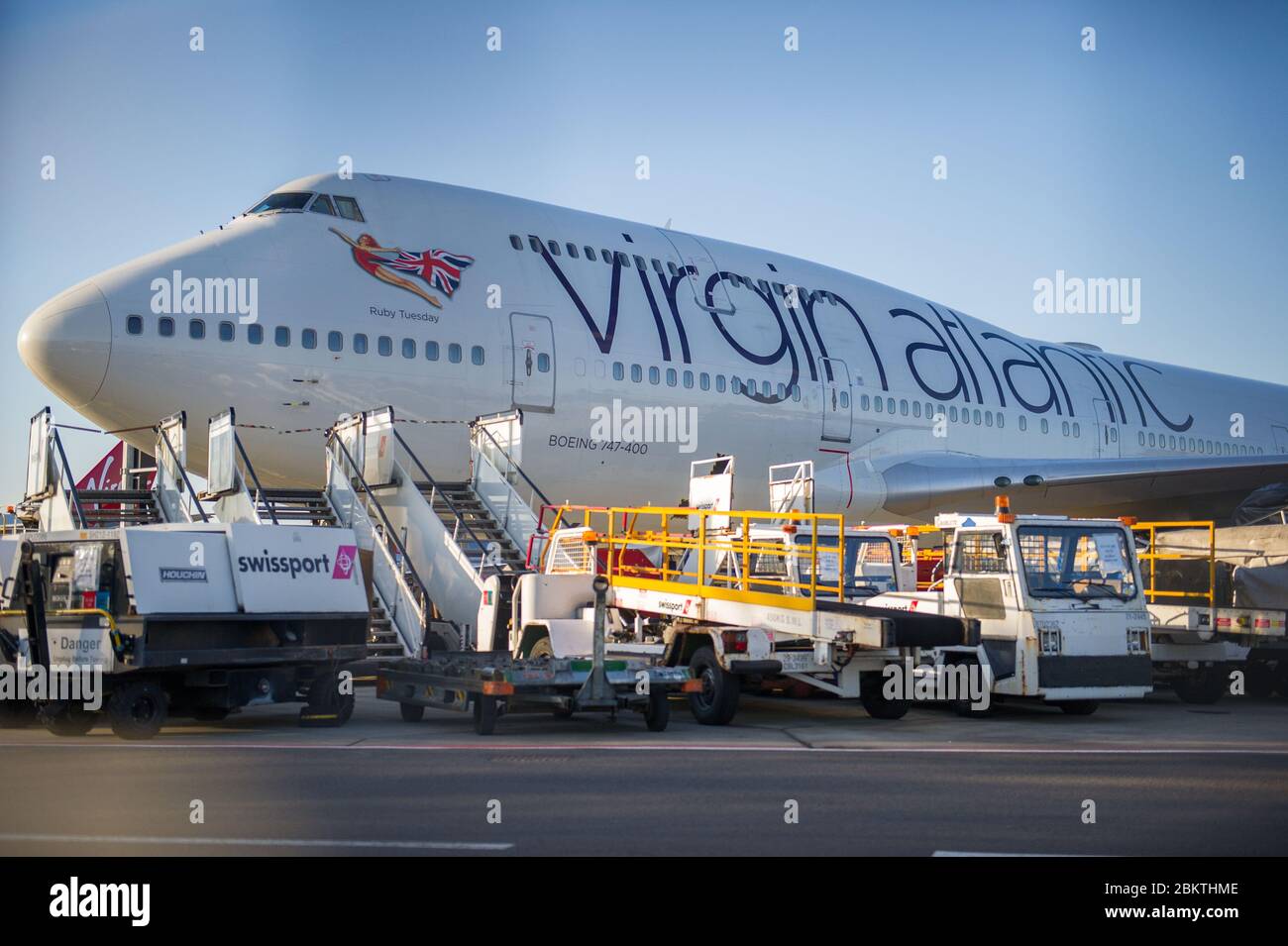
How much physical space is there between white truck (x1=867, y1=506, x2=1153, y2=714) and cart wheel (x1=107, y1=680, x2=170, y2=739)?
586 centimetres

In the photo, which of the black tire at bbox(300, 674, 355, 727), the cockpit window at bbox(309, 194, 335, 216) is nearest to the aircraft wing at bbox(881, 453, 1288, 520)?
the cockpit window at bbox(309, 194, 335, 216)

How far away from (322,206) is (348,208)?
11.7 inches

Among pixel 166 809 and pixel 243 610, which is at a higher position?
pixel 243 610

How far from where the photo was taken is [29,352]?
13547mm

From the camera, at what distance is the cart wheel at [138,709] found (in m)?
8.98

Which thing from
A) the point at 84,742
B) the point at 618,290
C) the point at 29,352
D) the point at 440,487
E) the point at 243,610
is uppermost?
the point at 618,290

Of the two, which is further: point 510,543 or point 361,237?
point 361,237

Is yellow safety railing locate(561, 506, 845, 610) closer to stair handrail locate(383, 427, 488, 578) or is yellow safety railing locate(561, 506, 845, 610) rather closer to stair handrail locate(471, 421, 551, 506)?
stair handrail locate(383, 427, 488, 578)

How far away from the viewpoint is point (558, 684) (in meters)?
9.52

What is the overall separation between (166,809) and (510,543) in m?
8.27

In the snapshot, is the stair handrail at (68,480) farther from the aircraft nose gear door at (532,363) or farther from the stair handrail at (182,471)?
the aircraft nose gear door at (532,363)

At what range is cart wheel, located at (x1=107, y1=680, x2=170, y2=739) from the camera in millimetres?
8977
